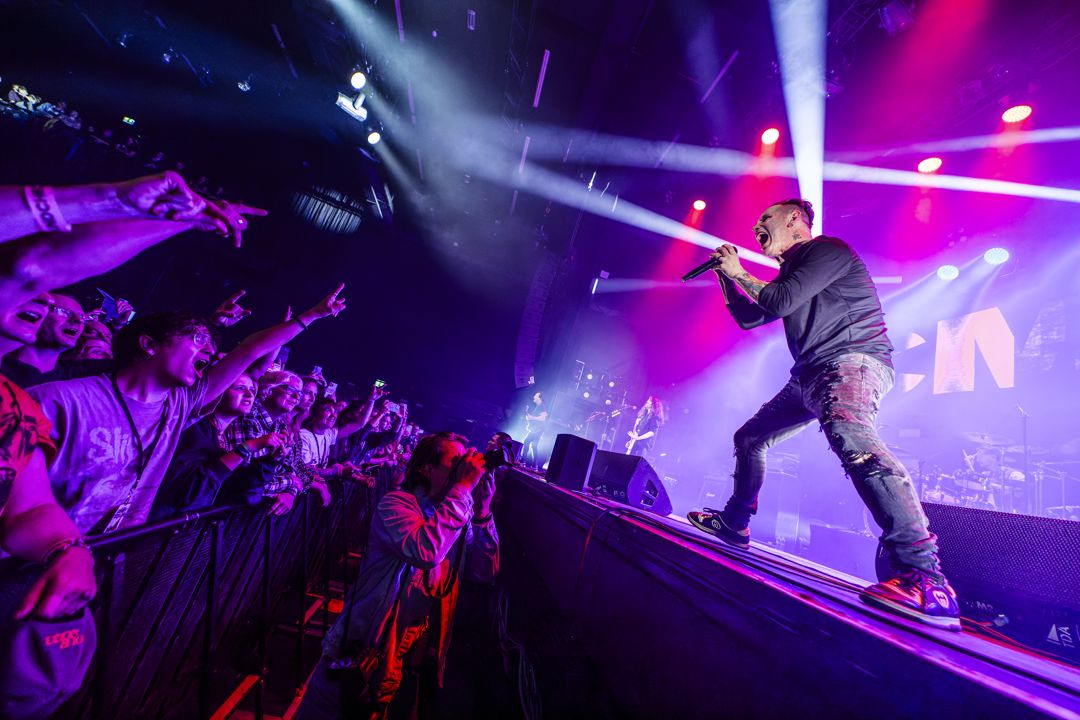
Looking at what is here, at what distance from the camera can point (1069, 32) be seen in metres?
4.48

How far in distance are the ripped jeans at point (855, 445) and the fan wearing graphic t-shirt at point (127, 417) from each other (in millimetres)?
3098

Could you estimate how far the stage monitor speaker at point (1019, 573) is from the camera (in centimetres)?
138

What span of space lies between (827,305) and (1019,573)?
50.1 inches

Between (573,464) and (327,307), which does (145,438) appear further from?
(573,464)

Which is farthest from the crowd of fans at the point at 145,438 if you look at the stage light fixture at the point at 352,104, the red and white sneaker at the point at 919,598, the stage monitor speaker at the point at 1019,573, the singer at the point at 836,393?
the stage light fixture at the point at 352,104

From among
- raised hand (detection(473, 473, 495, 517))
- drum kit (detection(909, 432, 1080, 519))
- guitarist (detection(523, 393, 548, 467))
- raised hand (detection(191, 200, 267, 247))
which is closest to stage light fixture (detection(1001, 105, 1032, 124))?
drum kit (detection(909, 432, 1080, 519))

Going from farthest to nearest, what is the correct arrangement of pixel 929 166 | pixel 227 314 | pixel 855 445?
pixel 929 166
pixel 227 314
pixel 855 445

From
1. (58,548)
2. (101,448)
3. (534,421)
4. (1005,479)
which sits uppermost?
(1005,479)

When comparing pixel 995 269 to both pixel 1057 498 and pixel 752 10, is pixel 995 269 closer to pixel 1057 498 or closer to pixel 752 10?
pixel 1057 498

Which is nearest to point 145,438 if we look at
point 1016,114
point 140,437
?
point 140,437

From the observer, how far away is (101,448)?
1773 mm

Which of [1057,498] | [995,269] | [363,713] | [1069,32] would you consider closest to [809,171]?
[1069,32]

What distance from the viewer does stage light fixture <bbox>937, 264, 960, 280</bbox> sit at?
880 cm

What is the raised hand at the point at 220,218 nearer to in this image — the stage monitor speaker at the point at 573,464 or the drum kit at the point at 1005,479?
the stage monitor speaker at the point at 573,464
